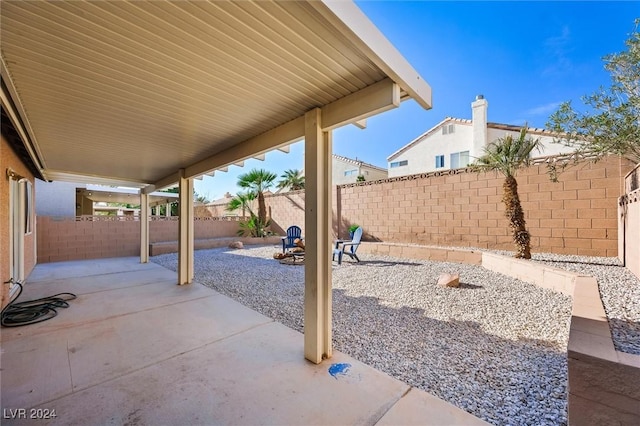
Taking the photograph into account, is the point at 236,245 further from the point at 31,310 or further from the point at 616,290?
the point at 616,290

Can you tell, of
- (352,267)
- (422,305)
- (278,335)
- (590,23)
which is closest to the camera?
(278,335)

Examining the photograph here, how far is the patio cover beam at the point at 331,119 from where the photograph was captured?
6.39 ft

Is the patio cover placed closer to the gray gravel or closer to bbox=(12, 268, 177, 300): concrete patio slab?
the gray gravel

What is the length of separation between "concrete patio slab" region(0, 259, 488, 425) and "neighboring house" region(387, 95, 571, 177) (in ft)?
42.6

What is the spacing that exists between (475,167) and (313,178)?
6.26 meters

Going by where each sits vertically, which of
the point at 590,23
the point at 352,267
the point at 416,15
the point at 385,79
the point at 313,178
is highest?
the point at 590,23

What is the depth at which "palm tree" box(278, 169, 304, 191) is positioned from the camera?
16.4 m

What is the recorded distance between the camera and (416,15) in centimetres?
402

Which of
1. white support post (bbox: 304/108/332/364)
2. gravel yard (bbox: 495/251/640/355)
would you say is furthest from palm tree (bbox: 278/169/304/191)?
white support post (bbox: 304/108/332/364)

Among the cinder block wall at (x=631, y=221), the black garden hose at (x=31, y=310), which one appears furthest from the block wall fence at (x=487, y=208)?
the black garden hose at (x=31, y=310)

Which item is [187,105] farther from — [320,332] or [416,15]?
[416,15]

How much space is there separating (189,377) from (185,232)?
380 cm

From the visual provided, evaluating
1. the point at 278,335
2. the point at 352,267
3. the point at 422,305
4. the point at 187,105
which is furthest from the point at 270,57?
the point at 352,267

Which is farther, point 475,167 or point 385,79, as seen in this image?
point 475,167
